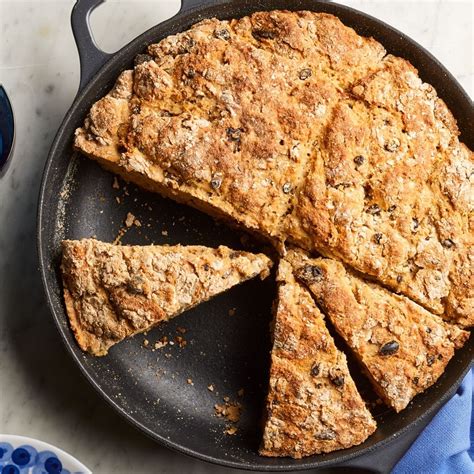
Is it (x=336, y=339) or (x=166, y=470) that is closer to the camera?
(x=336, y=339)

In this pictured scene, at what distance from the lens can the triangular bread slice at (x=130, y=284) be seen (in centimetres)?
417

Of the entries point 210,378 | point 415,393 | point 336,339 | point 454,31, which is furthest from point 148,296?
point 454,31

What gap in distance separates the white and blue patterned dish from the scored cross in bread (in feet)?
5.16

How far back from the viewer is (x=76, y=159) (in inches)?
181

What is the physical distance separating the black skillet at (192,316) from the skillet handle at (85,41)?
0.33 feet

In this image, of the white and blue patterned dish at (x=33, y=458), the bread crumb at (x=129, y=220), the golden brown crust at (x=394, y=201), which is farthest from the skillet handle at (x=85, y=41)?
the white and blue patterned dish at (x=33, y=458)

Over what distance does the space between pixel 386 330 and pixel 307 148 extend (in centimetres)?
105

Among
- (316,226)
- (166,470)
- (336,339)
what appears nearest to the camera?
(316,226)

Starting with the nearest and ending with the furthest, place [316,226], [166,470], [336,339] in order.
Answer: [316,226], [336,339], [166,470]

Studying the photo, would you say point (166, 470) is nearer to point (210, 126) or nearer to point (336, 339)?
point (336, 339)

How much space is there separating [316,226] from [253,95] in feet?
2.53

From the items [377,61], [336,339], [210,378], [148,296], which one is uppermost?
[377,61]

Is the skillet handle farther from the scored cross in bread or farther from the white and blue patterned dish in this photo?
the white and blue patterned dish

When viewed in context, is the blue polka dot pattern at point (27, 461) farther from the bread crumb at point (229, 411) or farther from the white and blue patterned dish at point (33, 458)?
the bread crumb at point (229, 411)
